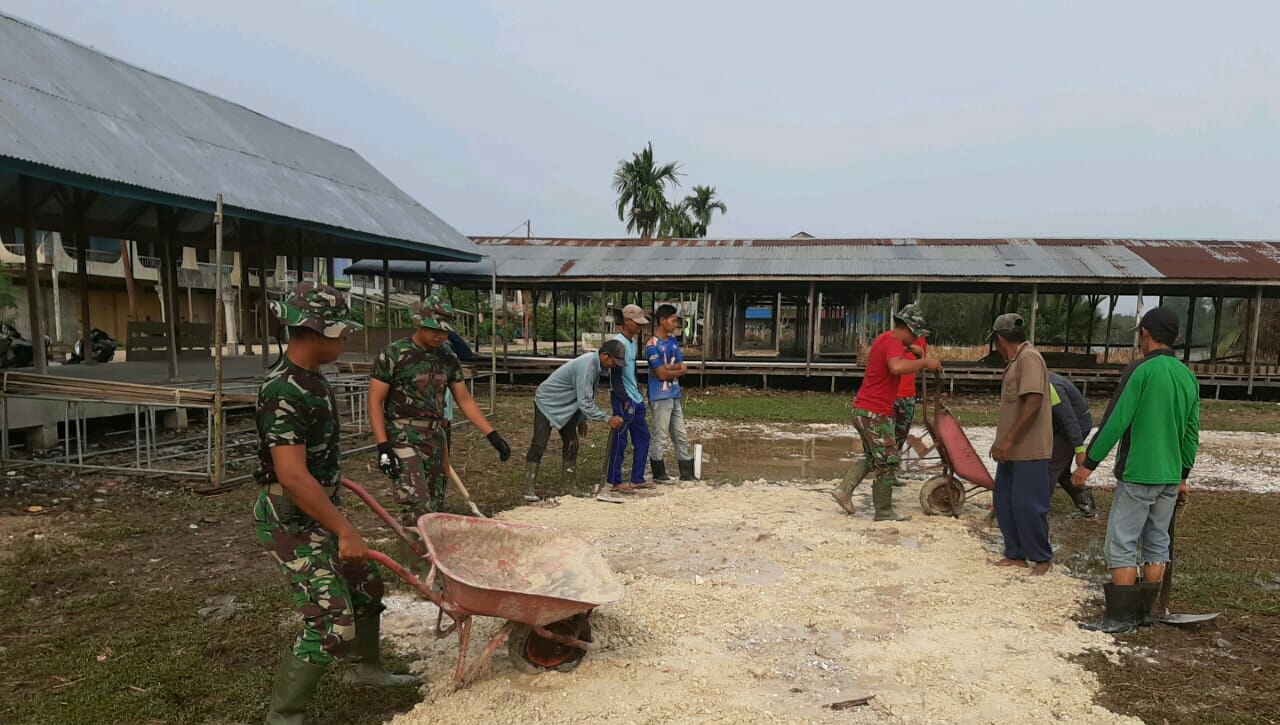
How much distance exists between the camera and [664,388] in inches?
289

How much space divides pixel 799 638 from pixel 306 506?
2.56 m

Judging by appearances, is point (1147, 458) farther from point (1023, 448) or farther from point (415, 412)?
point (415, 412)

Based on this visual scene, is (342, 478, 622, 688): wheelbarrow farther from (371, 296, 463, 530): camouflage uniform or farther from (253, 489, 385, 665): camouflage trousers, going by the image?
(371, 296, 463, 530): camouflage uniform

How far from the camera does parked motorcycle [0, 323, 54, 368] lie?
10492mm

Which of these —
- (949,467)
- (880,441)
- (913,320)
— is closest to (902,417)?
(880,441)

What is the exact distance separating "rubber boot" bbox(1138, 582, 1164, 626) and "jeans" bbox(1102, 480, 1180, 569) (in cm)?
13

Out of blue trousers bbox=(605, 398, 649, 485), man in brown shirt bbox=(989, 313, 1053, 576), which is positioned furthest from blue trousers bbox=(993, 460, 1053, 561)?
blue trousers bbox=(605, 398, 649, 485)

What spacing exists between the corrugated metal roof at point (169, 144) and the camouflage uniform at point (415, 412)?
4849 millimetres

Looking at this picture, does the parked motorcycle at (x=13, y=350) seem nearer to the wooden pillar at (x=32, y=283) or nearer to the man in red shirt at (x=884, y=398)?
the wooden pillar at (x=32, y=283)

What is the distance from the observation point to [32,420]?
783 centimetres

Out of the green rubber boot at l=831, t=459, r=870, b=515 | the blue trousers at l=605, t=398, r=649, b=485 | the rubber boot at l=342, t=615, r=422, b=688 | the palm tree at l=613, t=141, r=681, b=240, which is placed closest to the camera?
the rubber boot at l=342, t=615, r=422, b=688

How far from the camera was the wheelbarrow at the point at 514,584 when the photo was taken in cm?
289

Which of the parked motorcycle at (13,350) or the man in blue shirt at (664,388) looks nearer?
the man in blue shirt at (664,388)

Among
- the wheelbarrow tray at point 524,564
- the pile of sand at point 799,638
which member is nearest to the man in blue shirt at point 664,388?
the pile of sand at point 799,638
